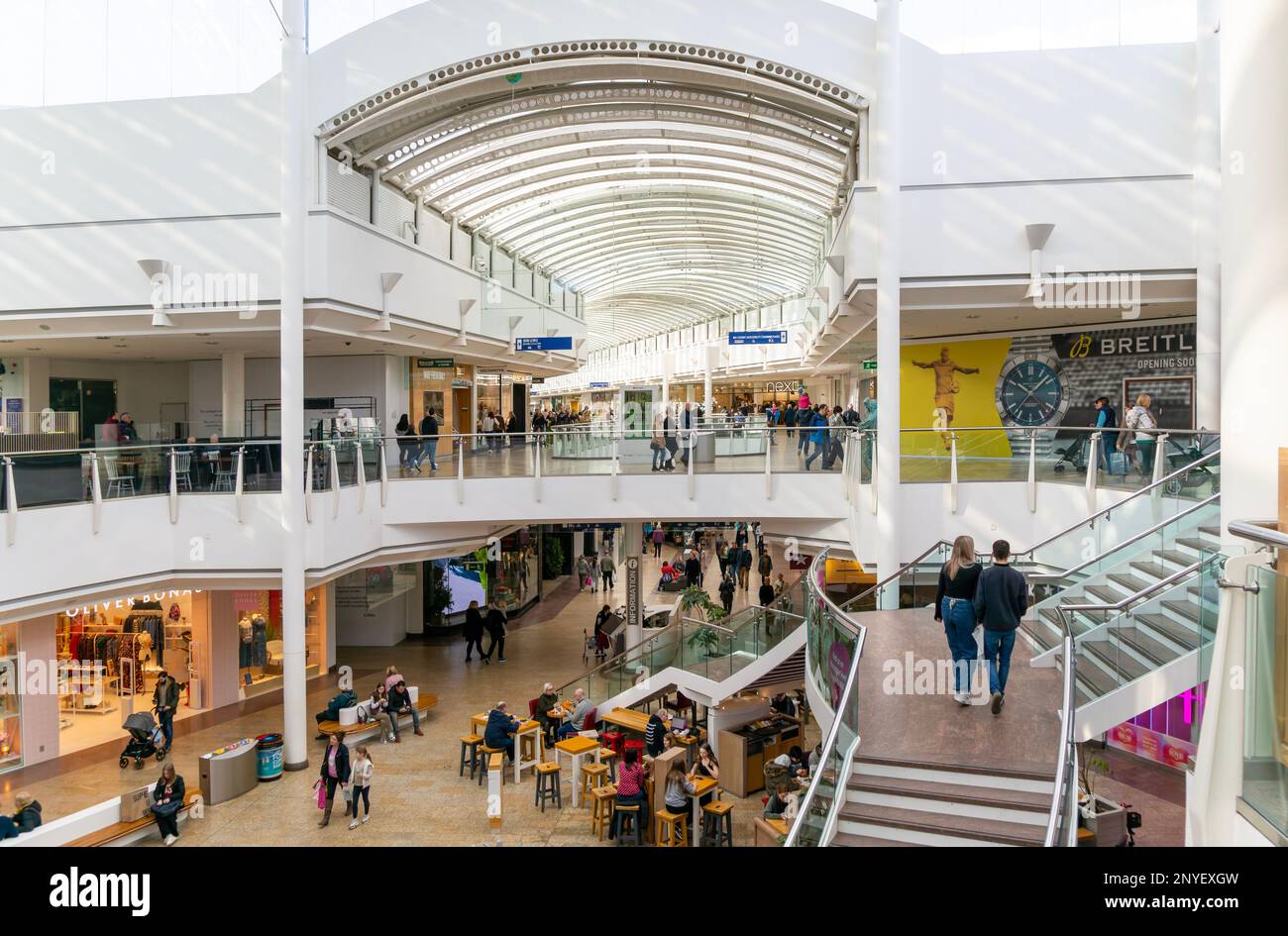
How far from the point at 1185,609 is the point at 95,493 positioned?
12.9 m

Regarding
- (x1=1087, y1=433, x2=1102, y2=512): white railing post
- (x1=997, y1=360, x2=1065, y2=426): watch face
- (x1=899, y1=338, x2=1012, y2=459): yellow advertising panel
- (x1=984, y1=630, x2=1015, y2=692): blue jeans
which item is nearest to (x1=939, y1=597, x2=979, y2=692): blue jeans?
(x1=984, y1=630, x2=1015, y2=692): blue jeans

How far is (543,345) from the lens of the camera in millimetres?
23891

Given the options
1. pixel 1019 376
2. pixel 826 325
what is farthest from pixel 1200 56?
pixel 826 325

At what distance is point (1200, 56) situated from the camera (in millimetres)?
13453

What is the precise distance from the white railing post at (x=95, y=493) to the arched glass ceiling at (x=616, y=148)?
6.60 meters

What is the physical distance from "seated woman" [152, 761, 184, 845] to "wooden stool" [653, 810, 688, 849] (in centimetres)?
594

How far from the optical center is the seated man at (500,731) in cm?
1366

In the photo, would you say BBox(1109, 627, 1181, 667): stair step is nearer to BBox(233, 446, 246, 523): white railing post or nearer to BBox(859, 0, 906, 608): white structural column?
BBox(859, 0, 906, 608): white structural column

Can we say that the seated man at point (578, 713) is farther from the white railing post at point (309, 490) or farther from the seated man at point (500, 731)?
the white railing post at point (309, 490)

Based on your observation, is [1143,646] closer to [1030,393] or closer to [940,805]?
[940,805]

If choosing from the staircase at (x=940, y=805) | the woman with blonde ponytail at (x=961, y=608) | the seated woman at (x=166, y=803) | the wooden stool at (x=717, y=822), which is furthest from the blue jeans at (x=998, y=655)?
the seated woman at (x=166, y=803)

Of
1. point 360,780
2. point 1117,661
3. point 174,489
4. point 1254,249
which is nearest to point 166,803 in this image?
point 360,780

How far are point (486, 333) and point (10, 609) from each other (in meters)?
13.6
